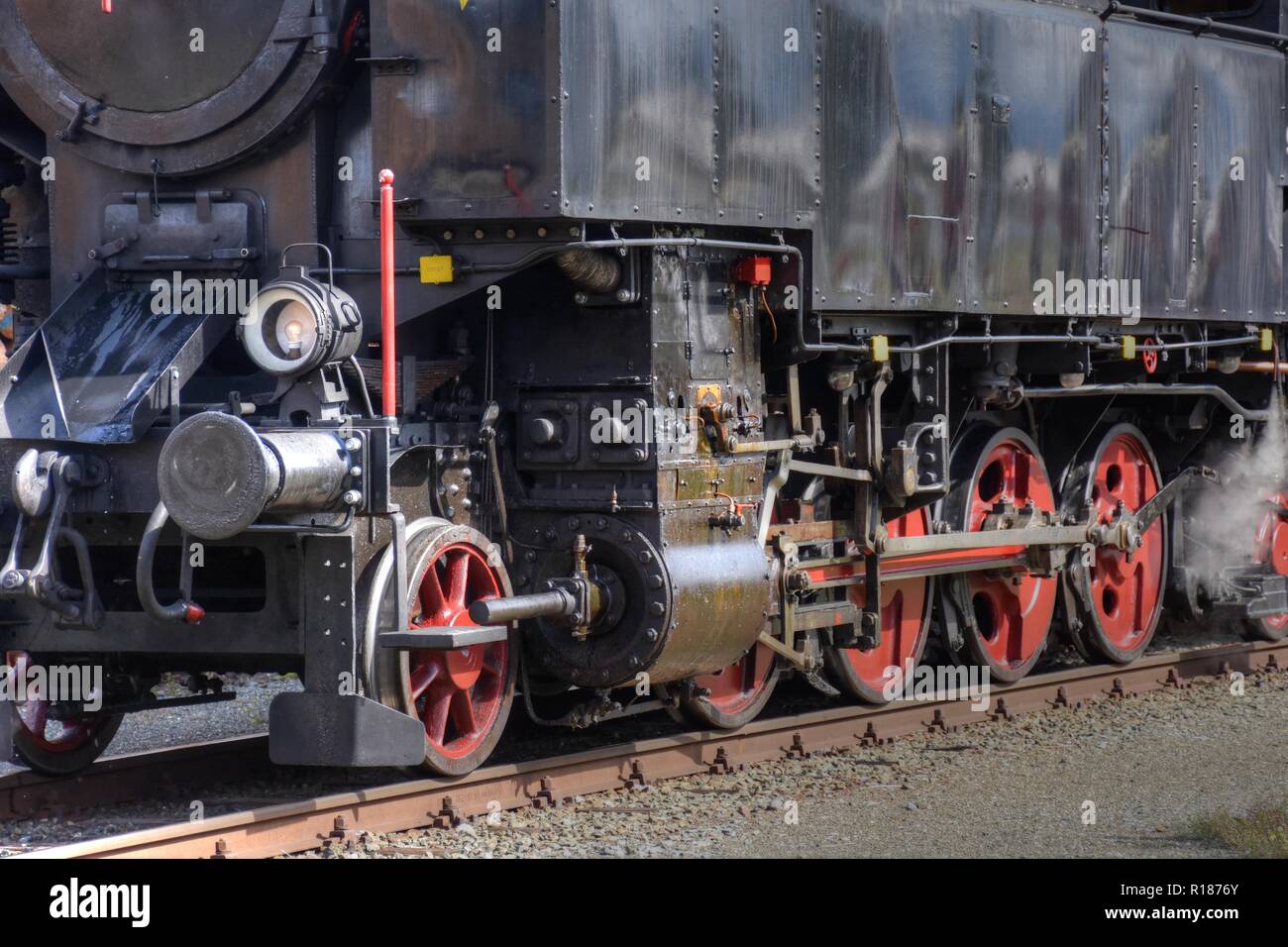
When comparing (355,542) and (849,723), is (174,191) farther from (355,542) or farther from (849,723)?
(849,723)

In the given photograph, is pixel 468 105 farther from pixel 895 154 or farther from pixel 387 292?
pixel 895 154

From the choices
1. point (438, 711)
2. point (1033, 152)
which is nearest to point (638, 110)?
point (438, 711)

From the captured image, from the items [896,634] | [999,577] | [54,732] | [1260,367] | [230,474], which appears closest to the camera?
[230,474]

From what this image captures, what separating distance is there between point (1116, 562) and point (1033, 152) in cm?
290

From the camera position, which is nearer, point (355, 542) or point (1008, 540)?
point (355, 542)

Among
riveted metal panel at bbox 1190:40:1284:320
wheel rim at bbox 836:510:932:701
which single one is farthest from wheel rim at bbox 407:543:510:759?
Result: riveted metal panel at bbox 1190:40:1284:320

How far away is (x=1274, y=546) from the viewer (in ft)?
39.8

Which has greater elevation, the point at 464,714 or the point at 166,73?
the point at 166,73

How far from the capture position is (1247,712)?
10203 mm

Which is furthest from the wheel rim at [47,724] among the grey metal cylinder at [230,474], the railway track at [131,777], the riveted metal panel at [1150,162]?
the riveted metal panel at [1150,162]

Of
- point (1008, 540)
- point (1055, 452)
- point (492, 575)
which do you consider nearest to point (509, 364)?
point (492, 575)

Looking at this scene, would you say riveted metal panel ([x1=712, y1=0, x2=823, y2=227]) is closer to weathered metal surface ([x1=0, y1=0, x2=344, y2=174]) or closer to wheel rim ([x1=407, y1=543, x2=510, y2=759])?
weathered metal surface ([x1=0, y1=0, x2=344, y2=174])

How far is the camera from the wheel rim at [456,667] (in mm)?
7273
